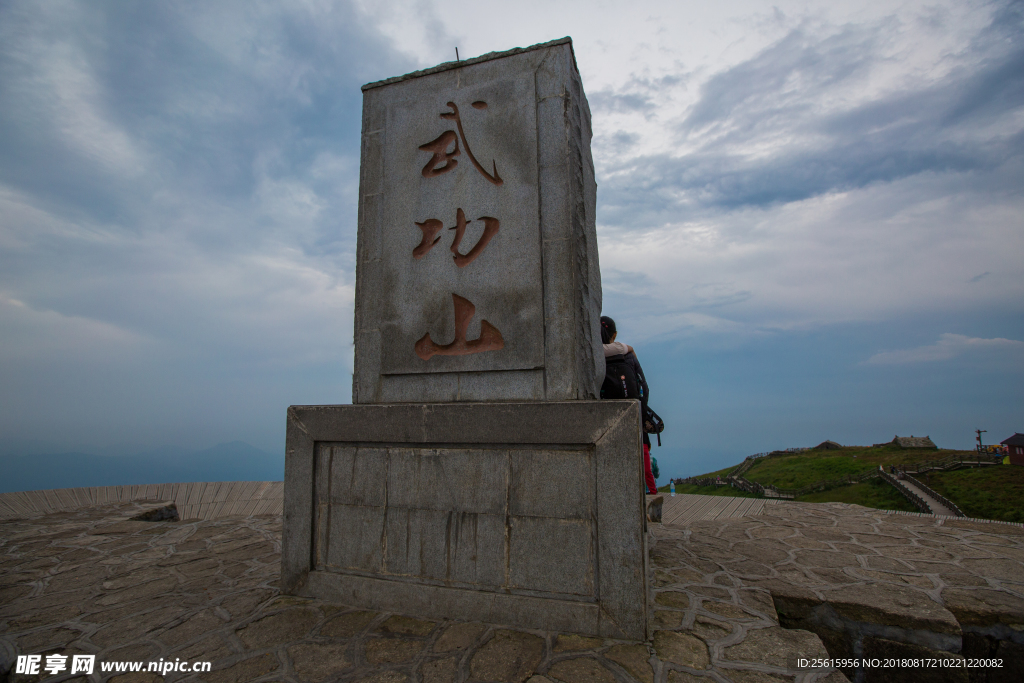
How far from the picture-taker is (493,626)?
302 cm

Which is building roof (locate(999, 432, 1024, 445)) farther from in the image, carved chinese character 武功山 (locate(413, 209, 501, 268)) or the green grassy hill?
carved chinese character 武功山 (locate(413, 209, 501, 268))

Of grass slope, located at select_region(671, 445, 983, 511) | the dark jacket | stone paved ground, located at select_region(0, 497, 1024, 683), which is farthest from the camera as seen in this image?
grass slope, located at select_region(671, 445, 983, 511)

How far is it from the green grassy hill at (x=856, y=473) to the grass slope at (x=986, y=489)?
1cm

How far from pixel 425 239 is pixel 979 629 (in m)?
5.16

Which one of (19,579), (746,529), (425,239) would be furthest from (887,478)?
(19,579)

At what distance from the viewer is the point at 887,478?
8.70 m

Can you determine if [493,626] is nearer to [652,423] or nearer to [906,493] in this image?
[652,423]

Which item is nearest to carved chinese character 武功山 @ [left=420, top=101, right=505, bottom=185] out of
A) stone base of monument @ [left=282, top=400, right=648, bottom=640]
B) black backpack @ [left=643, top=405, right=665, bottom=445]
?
stone base of monument @ [left=282, top=400, right=648, bottom=640]

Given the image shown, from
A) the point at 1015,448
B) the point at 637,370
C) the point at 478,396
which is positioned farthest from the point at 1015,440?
the point at 478,396

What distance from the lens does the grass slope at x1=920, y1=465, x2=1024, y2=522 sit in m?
6.52

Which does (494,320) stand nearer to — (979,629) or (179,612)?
(179,612)

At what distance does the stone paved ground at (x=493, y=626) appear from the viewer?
2.57m

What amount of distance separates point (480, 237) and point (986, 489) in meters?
9.02

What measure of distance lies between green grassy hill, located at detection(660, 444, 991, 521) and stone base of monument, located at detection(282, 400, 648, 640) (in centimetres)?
755
